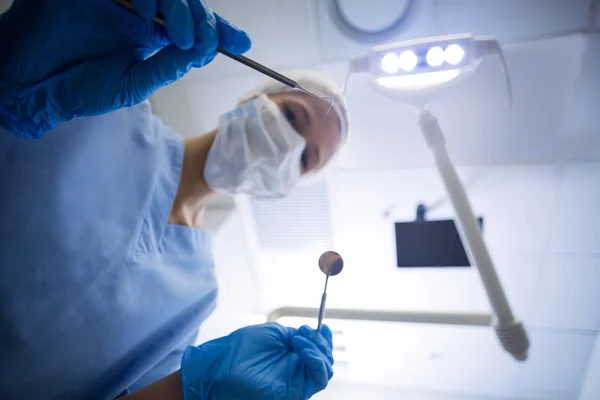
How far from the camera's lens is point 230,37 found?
66 cm

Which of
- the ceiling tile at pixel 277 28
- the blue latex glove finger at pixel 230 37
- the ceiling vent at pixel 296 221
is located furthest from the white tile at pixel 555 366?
the blue latex glove finger at pixel 230 37

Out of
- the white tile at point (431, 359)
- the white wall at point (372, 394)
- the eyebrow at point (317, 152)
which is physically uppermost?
the eyebrow at point (317, 152)

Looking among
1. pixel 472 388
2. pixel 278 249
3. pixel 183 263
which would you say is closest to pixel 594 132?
pixel 472 388

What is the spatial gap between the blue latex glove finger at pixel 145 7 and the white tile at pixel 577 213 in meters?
1.12

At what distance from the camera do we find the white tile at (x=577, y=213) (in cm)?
105

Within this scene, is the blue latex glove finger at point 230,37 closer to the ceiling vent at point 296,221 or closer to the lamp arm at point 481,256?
the lamp arm at point 481,256

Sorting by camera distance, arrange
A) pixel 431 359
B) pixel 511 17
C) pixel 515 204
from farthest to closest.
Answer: pixel 431 359
pixel 515 204
pixel 511 17

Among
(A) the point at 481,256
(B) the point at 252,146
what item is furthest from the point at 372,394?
(B) the point at 252,146

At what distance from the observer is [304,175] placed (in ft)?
3.82

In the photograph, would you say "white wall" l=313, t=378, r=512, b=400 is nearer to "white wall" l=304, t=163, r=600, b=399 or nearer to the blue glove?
"white wall" l=304, t=163, r=600, b=399

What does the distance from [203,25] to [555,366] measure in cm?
144

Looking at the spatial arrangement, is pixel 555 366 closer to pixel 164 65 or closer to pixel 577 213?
pixel 577 213

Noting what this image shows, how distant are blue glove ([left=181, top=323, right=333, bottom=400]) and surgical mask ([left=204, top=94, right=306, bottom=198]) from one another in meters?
0.41

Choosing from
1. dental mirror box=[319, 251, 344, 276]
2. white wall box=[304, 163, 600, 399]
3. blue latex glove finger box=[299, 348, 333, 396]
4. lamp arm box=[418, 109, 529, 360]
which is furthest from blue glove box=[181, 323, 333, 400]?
white wall box=[304, 163, 600, 399]
